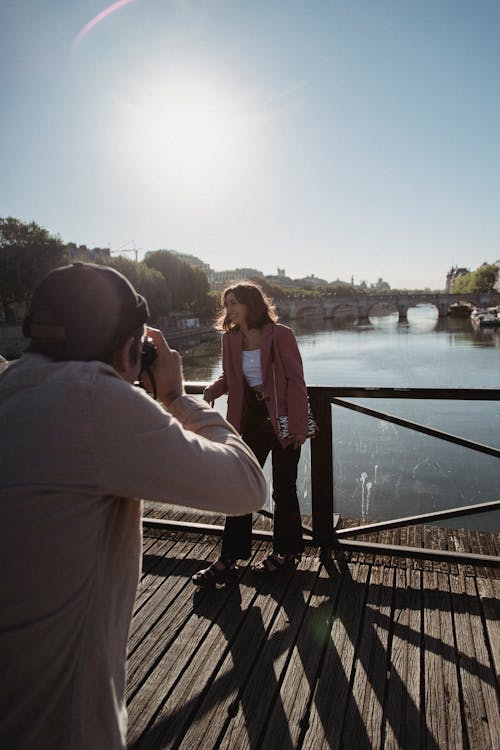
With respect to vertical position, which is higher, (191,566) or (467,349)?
(191,566)

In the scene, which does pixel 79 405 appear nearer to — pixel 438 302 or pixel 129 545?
pixel 129 545

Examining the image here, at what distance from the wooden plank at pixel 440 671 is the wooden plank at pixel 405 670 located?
0.11 feet

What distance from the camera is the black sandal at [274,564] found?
297 cm

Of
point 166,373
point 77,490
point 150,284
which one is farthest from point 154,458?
point 150,284

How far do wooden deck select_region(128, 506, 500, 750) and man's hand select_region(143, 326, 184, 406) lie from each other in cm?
145

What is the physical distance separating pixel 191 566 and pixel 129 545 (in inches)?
91.2

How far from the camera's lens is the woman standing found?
289 centimetres

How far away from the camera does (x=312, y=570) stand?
3.02 metres

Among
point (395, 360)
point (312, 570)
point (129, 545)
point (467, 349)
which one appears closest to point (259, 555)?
point (312, 570)

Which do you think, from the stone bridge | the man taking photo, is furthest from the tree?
the man taking photo

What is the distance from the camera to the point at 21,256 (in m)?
37.8

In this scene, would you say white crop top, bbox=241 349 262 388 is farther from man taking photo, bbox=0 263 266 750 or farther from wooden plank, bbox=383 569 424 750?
man taking photo, bbox=0 263 266 750

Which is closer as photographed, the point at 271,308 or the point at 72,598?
the point at 72,598

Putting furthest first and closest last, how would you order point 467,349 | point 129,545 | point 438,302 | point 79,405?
point 438,302, point 467,349, point 129,545, point 79,405
